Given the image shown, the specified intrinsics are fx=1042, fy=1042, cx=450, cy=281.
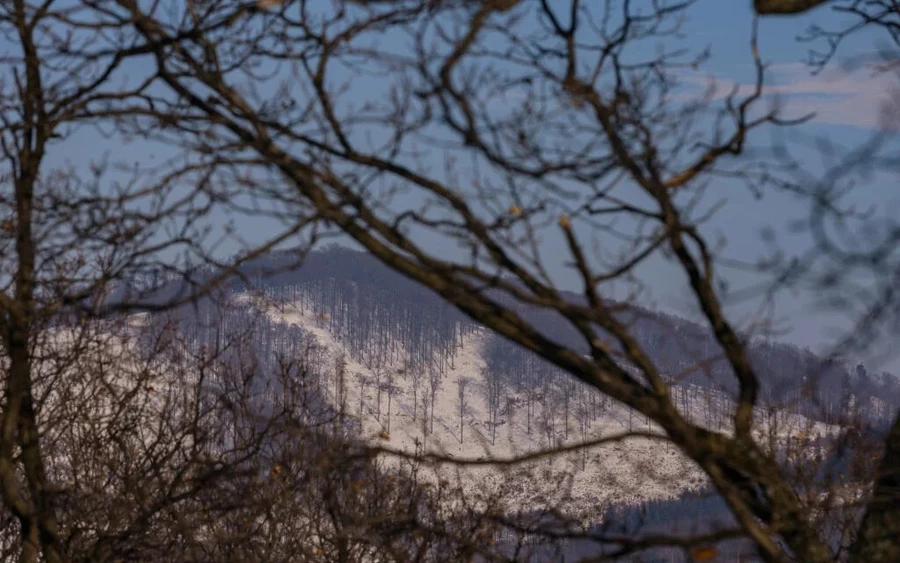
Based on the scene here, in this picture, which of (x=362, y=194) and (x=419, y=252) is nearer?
(x=419, y=252)

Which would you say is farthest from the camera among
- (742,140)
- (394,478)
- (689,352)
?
(394,478)

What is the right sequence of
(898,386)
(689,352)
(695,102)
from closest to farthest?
(689,352) → (695,102) → (898,386)

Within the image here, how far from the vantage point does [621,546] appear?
12.0ft

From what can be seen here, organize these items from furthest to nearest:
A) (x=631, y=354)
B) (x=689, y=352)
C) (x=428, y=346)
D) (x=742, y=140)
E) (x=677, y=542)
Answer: (x=428, y=346) → (x=742, y=140) → (x=689, y=352) → (x=631, y=354) → (x=677, y=542)

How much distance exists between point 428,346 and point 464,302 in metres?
189

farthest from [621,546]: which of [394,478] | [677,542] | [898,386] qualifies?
[394,478]

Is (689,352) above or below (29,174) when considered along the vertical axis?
below

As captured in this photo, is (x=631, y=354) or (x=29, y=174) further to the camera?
(x=29, y=174)

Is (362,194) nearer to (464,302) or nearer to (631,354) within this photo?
(464,302)

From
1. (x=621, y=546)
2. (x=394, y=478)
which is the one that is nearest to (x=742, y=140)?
(x=621, y=546)

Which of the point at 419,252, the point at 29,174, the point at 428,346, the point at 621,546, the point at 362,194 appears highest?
the point at 428,346

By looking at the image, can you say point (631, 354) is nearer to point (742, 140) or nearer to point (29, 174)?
point (742, 140)

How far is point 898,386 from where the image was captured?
363 inches

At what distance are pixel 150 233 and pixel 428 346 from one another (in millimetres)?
187037
